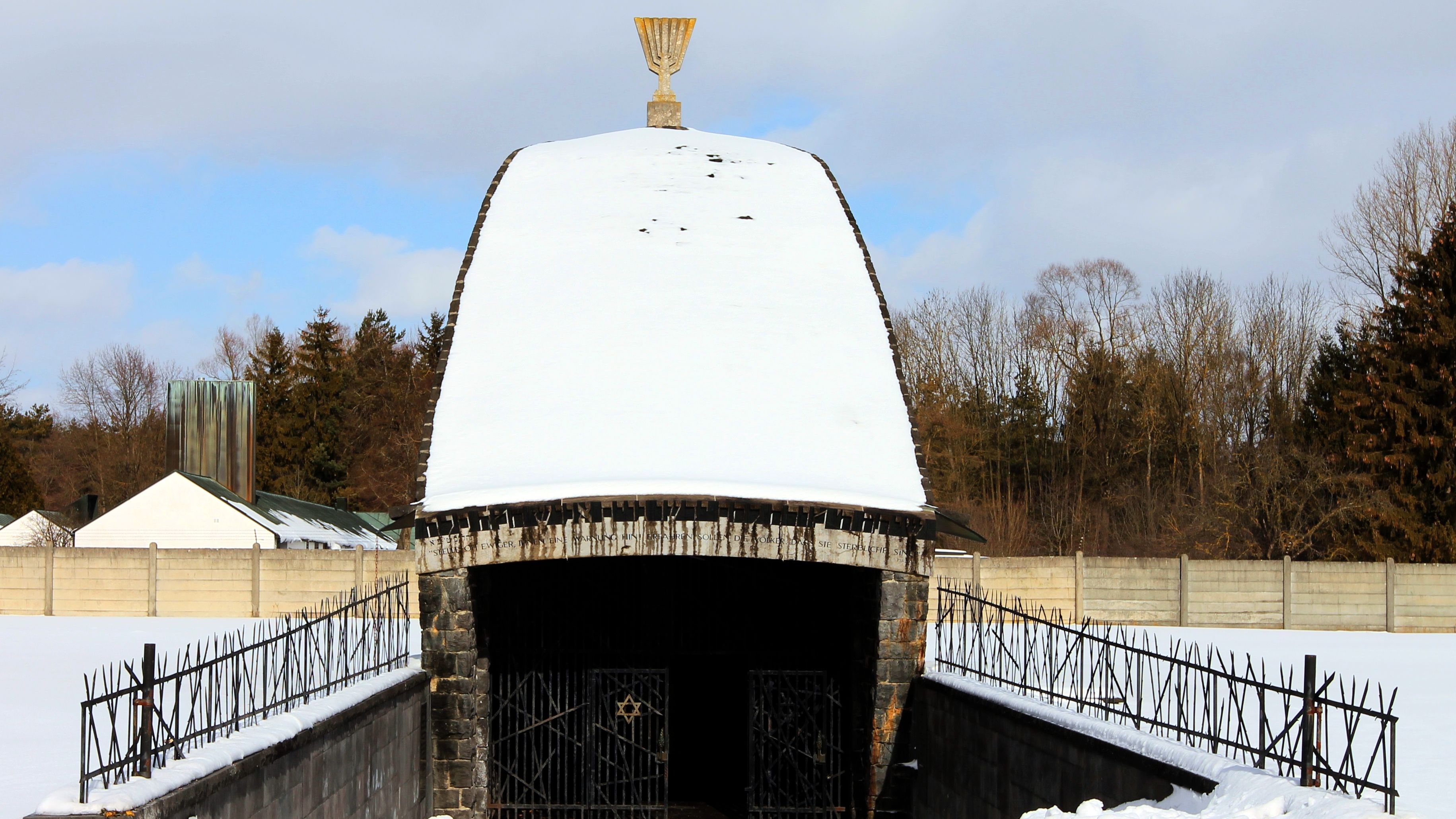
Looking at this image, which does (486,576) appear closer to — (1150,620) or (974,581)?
(974,581)

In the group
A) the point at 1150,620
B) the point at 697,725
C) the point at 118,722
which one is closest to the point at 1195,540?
the point at 1150,620

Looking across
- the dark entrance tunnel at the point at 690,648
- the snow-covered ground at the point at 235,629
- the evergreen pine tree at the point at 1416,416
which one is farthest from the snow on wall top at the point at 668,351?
the evergreen pine tree at the point at 1416,416

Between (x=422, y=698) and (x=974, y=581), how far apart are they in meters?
16.0

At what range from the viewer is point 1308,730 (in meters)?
7.35

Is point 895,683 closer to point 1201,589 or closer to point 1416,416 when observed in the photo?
point 1201,589

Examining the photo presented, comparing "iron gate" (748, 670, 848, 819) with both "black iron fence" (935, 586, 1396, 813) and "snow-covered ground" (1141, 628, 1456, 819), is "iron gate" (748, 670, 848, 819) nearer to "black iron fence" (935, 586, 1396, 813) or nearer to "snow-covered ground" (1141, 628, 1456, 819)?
"black iron fence" (935, 586, 1396, 813)

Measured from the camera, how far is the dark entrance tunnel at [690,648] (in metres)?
15.2

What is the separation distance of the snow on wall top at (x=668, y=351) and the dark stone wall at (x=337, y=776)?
93.9 inches

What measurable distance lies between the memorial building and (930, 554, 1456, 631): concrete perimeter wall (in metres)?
9.28

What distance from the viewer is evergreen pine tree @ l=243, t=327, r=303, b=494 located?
191 feet

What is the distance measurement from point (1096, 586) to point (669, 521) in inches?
626

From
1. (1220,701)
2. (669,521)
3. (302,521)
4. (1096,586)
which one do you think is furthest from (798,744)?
(302,521)

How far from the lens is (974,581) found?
1073 inches

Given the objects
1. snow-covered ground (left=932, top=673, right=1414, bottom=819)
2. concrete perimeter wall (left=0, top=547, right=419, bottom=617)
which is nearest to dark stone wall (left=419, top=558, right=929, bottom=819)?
snow-covered ground (left=932, top=673, right=1414, bottom=819)
